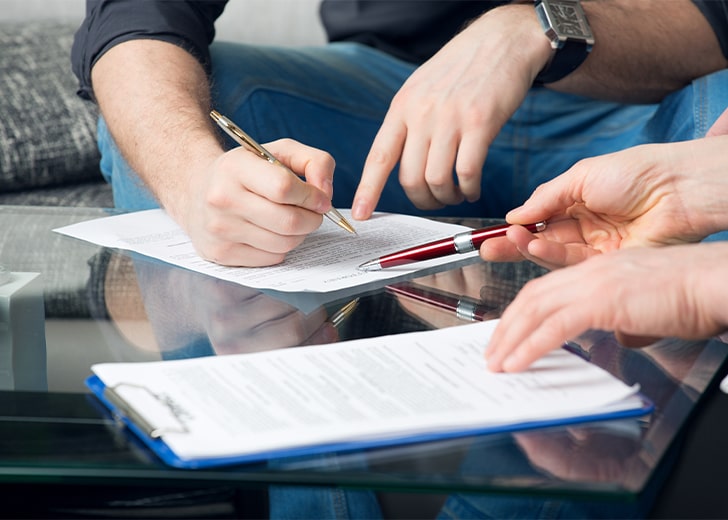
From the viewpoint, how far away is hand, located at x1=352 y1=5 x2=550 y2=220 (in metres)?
0.99

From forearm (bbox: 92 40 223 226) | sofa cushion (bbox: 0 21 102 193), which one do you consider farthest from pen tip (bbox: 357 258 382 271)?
sofa cushion (bbox: 0 21 102 193)

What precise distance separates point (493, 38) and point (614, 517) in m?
0.69

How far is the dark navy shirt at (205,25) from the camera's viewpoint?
4.09 ft

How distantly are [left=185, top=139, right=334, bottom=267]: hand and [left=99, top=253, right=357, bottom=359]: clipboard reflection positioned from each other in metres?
0.04

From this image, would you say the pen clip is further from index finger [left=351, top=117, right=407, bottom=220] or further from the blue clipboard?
the blue clipboard

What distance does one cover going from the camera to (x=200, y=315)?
2.38 feet

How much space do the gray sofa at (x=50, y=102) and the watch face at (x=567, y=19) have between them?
1003mm

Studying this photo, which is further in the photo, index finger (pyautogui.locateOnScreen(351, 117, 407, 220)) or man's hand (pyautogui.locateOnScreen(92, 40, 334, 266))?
index finger (pyautogui.locateOnScreen(351, 117, 407, 220))

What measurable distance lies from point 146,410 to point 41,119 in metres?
1.51

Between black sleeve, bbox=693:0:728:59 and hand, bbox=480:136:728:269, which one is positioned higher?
black sleeve, bbox=693:0:728:59

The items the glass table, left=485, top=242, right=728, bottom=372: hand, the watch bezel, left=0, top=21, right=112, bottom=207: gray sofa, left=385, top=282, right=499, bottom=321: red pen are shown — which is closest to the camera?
the glass table

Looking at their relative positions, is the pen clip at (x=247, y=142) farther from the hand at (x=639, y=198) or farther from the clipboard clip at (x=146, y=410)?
the clipboard clip at (x=146, y=410)

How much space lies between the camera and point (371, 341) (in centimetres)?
64

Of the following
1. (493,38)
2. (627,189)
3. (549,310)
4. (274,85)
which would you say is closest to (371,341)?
(549,310)
